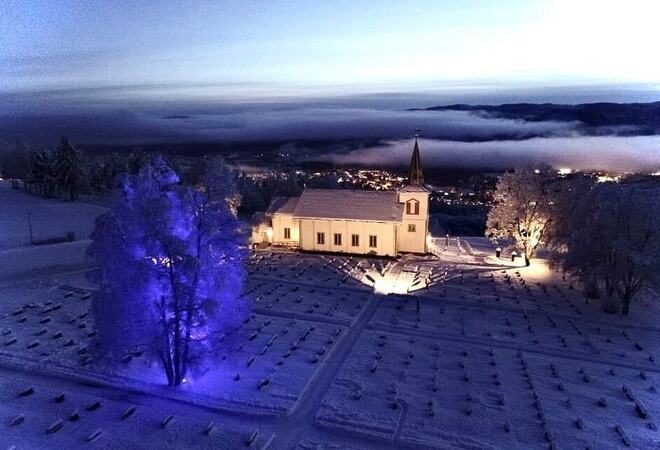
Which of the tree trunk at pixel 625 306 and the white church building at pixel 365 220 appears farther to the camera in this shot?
the white church building at pixel 365 220

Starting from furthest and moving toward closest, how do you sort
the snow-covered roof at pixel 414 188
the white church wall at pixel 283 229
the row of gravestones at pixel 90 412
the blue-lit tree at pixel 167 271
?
the white church wall at pixel 283 229 < the snow-covered roof at pixel 414 188 < the blue-lit tree at pixel 167 271 < the row of gravestones at pixel 90 412

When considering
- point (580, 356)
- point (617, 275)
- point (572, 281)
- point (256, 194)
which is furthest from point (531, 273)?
point (256, 194)

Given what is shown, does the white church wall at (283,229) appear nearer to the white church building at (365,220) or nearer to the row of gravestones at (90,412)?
the white church building at (365,220)

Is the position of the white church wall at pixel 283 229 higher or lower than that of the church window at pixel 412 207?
lower

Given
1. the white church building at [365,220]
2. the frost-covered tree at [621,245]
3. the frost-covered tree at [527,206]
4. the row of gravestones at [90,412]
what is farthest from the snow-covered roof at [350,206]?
the row of gravestones at [90,412]

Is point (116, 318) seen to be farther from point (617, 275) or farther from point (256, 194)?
point (256, 194)
